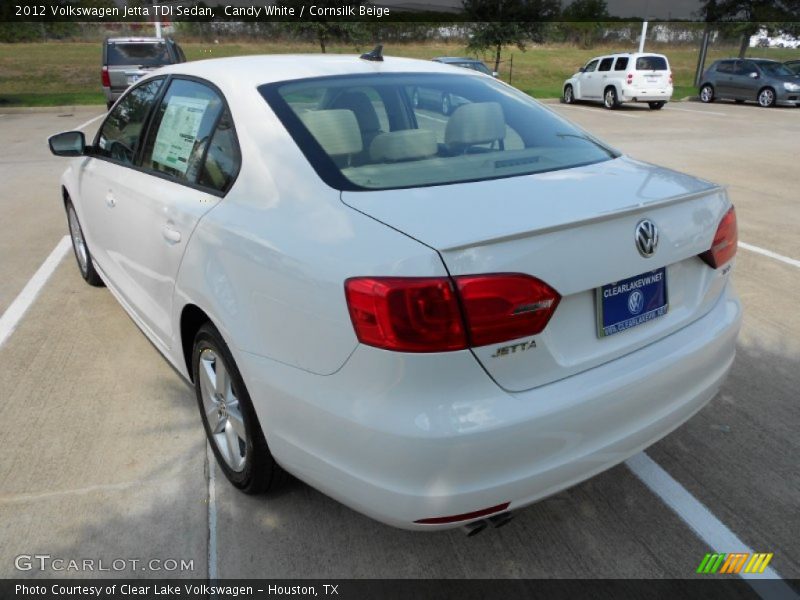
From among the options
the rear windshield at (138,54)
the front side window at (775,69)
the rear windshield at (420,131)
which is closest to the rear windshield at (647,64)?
the front side window at (775,69)

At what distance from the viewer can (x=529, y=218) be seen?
193cm

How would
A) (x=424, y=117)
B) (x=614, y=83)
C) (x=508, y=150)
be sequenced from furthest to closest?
(x=614, y=83)
(x=424, y=117)
(x=508, y=150)

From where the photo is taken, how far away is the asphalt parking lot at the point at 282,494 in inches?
94.0

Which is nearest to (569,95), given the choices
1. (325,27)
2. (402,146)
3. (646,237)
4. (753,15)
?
(325,27)

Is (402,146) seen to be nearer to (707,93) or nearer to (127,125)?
(127,125)

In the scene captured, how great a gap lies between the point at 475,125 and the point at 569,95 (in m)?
22.1

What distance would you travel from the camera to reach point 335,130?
97.8 inches

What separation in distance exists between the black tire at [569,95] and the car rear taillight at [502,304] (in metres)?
22.9

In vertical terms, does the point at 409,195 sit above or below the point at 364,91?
below

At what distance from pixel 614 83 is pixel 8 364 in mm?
20616

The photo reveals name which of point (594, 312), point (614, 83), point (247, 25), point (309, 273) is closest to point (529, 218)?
point (594, 312)

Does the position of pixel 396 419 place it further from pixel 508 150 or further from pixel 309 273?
pixel 508 150

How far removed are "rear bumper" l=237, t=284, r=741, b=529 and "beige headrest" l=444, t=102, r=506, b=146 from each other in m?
1.15

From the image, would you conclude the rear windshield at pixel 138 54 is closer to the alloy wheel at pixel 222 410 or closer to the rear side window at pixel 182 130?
the rear side window at pixel 182 130
